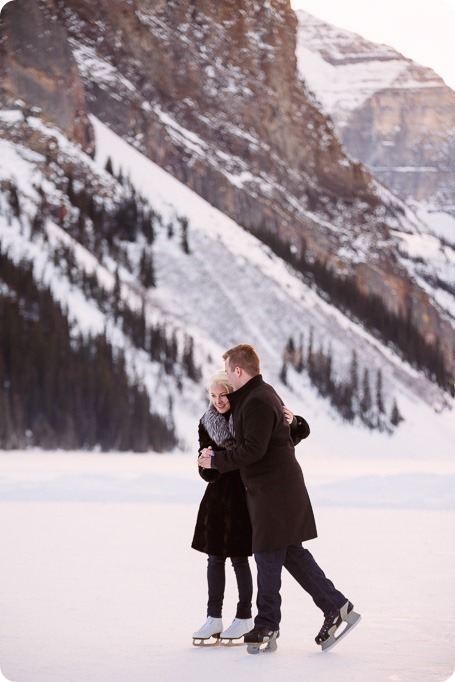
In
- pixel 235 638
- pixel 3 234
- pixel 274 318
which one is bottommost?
pixel 274 318

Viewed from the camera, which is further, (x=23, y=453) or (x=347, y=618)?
(x=23, y=453)

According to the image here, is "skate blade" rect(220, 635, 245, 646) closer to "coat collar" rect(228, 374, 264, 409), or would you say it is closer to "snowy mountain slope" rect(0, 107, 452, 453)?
"coat collar" rect(228, 374, 264, 409)

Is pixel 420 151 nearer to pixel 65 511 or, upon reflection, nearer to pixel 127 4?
pixel 127 4

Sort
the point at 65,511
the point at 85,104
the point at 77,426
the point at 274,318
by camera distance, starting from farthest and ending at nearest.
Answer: the point at 85,104
the point at 274,318
the point at 77,426
the point at 65,511

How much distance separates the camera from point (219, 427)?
5.14m

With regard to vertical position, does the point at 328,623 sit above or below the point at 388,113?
above

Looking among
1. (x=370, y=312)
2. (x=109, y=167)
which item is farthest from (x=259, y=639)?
(x=109, y=167)

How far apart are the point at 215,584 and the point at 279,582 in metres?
0.35

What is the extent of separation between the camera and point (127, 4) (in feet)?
90.2

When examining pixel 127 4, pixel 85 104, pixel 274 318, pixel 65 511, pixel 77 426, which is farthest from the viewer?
pixel 85 104

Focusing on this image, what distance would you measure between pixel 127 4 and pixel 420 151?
785 centimetres

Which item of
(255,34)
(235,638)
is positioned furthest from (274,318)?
(235,638)

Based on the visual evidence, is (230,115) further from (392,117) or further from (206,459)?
(206,459)

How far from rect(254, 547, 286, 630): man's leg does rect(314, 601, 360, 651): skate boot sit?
0.63 feet
